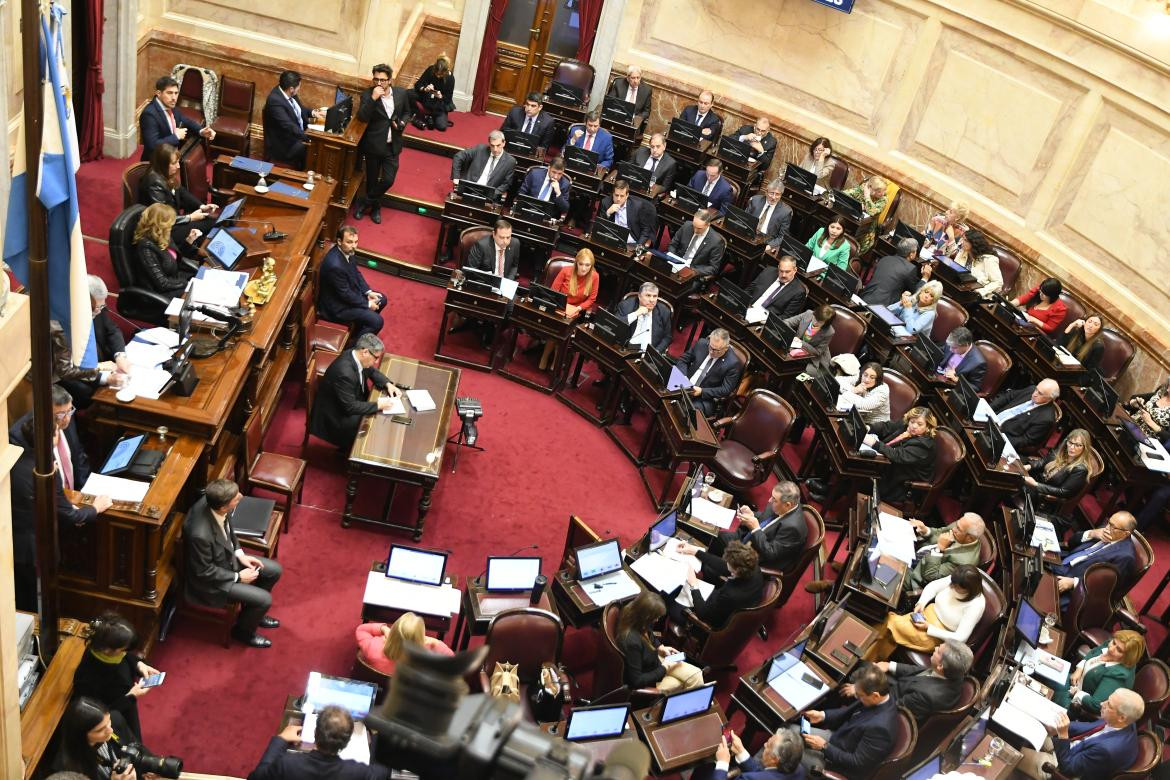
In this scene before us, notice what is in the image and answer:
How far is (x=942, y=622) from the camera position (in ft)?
24.1

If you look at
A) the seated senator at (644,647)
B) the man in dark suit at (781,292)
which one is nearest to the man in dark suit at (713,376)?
the man in dark suit at (781,292)

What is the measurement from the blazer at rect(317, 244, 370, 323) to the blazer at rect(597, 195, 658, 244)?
3.24 m

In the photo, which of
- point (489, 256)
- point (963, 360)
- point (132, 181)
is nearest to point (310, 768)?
point (132, 181)

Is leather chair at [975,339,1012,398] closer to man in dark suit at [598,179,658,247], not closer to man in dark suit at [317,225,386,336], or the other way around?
man in dark suit at [598,179,658,247]

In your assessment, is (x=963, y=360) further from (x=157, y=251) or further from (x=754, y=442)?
(x=157, y=251)

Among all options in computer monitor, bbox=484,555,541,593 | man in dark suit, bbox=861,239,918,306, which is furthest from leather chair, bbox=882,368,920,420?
computer monitor, bbox=484,555,541,593

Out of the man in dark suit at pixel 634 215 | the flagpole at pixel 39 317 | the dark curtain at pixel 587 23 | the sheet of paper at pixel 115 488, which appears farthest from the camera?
the dark curtain at pixel 587 23

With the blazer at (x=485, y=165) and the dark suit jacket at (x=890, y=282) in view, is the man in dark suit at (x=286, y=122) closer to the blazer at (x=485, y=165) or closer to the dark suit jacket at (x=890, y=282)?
the blazer at (x=485, y=165)

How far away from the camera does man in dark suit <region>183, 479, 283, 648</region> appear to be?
6270 mm

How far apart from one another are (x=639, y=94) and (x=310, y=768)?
37.0 feet

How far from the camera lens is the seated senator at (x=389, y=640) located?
5.76 metres

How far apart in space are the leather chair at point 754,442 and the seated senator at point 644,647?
270 centimetres

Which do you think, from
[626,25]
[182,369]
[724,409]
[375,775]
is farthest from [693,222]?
[375,775]

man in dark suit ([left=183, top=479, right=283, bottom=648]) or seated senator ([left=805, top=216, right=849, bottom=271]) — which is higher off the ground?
seated senator ([left=805, top=216, right=849, bottom=271])
